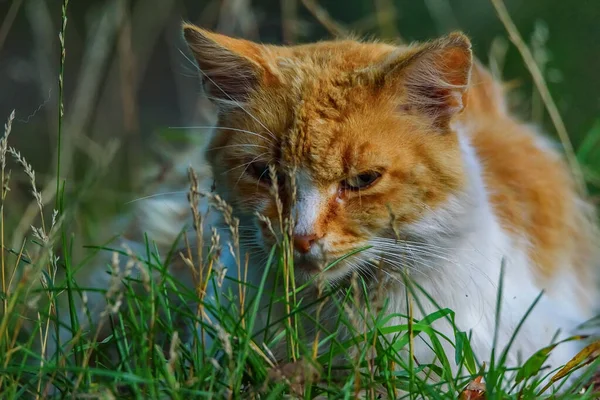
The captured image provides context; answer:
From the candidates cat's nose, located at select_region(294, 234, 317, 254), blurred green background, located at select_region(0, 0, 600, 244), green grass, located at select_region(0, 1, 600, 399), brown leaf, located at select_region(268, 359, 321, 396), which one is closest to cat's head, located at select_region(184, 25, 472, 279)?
cat's nose, located at select_region(294, 234, 317, 254)

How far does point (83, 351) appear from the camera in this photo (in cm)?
188

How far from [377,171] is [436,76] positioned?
0.30 meters

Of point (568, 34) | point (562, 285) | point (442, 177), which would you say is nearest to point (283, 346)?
point (442, 177)

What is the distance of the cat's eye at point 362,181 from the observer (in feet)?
6.93

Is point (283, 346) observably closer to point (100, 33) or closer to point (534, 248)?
point (534, 248)

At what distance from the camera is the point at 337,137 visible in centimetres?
212

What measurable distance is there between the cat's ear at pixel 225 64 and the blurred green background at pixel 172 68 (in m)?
0.59

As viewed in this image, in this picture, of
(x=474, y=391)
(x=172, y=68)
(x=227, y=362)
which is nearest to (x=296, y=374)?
(x=227, y=362)

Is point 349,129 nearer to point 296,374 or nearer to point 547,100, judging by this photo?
point 296,374

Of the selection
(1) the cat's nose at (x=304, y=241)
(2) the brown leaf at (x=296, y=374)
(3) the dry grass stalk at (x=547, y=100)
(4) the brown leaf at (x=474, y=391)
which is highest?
(3) the dry grass stalk at (x=547, y=100)

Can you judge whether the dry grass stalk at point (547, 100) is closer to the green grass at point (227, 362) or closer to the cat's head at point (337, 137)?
the cat's head at point (337, 137)

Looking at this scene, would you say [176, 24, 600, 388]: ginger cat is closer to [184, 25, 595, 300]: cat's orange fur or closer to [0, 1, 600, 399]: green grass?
[184, 25, 595, 300]: cat's orange fur

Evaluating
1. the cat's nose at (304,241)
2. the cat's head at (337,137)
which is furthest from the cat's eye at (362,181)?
the cat's nose at (304,241)

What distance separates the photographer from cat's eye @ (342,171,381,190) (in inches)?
83.1
